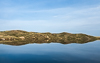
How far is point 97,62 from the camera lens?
1125 inches

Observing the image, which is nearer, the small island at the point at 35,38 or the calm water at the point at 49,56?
the calm water at the point at 49,56

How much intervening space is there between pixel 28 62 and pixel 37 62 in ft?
8.12

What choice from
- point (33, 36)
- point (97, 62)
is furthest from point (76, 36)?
point (97, 62)

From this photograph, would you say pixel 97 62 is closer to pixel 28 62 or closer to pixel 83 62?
pixel 83 62

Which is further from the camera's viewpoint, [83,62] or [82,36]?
[82,36]

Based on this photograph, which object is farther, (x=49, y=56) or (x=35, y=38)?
(x=35, y=38)

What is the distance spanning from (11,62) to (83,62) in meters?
19.9

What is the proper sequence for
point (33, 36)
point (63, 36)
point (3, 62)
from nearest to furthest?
point (3, 62) → point (33, 36) → point (63, 36)

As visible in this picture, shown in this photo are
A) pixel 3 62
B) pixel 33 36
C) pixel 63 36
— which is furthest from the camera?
pixel 63 36

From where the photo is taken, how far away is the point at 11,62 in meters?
28.6

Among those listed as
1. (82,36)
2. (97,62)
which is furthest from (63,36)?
(97,62)

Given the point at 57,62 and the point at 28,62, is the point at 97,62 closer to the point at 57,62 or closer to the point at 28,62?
the point at 57,62

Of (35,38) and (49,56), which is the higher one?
(35,38)

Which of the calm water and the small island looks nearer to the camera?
the calm water
